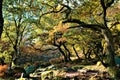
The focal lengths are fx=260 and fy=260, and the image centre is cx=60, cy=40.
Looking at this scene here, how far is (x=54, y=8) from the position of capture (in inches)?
842

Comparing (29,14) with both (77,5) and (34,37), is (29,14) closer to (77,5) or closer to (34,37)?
(34,37)

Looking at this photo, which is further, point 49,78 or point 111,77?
point 49,78

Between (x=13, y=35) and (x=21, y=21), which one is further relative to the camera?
(x=13, y=35)

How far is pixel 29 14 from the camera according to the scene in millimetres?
34094

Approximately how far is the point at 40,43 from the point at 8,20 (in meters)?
9.04

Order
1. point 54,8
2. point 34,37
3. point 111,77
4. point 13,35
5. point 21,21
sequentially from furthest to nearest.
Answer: point 34,37 → point 13,35 → point 21,21 → point 54,8 → point 111,77

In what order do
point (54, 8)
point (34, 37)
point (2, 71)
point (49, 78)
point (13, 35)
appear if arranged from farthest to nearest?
point (34, 37) < point (13, 35) < point (2, 71) < point (49, 78) < point (54, 8)

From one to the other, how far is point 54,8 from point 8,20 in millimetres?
17613

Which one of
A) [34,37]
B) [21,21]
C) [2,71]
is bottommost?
[2,71]

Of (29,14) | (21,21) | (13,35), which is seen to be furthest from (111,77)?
(13,35)

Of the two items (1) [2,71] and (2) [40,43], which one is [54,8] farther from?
(2) [40,43]

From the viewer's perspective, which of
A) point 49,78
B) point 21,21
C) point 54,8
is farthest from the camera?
point 21,21

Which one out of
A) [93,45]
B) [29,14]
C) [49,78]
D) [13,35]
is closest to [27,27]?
[13,35]

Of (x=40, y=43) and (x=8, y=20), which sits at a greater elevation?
(x=8, y=20)
